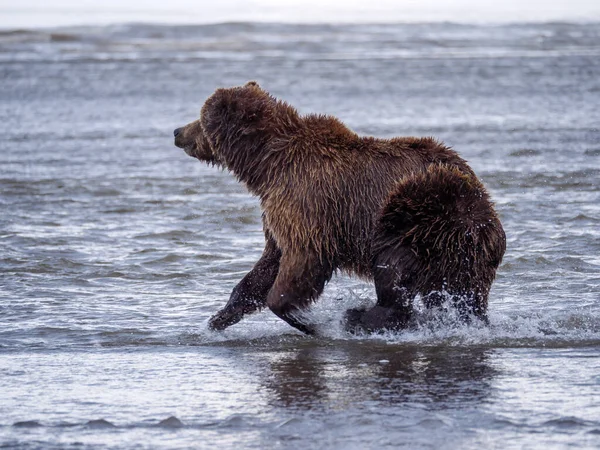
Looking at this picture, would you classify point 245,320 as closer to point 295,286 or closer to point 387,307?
point 295,286

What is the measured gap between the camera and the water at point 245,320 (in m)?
4.57

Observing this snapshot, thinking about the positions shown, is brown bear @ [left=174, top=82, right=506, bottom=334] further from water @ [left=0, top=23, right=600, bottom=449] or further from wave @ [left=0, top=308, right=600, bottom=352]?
water @ [left=0, top=23, right=600, bottom=449]

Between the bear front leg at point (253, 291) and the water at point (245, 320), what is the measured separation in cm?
12

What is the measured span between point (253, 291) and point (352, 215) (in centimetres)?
85

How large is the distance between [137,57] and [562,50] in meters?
12.0

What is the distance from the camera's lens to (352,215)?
5.98 m

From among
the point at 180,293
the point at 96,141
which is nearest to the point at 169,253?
the point at 180,293

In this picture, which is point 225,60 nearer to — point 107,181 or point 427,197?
point 107,181

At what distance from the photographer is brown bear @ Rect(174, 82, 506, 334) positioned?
5691 millimetres

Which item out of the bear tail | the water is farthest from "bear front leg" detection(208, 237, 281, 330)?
the bear tail

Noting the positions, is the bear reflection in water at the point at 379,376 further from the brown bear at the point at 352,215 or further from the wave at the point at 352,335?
the brown bear at the point at 352,215

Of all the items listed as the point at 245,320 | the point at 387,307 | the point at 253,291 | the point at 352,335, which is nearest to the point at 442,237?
the point at 387,307

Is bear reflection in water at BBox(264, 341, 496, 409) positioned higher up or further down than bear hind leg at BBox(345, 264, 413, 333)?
further down

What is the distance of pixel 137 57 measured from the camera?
2984 cm
